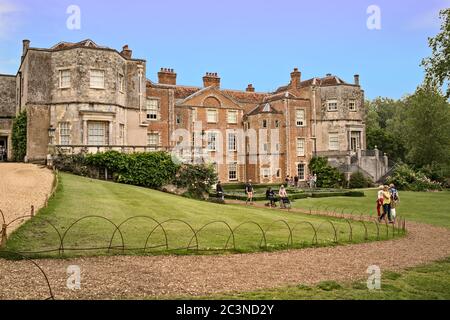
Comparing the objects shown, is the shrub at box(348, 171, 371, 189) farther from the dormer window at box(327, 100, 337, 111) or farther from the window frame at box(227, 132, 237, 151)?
the window frame at box(227, 132, 237, 151)

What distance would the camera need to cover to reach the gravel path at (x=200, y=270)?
24.9 ft

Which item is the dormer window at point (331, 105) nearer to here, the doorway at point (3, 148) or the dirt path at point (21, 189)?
the dirt path at point (21, 189)

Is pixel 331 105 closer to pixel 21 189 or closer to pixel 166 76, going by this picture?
pixel 166 76

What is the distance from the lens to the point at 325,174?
140 ft

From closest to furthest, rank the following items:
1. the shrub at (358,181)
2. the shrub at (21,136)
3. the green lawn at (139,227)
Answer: the green lawn at (139,227) < the shrub at (21,136) < the shrub at (358,181)

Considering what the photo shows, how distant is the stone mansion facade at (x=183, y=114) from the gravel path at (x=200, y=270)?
16.5m

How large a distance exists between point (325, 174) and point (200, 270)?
35.0m

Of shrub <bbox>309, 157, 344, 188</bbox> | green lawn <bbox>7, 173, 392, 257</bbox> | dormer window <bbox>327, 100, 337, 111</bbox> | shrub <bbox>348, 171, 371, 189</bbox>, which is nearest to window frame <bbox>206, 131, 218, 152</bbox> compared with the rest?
shrub <bbox>309, 157, 344, 188</bbox>

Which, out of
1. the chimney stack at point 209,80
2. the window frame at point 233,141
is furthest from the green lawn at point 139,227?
the chimney stack at point 209,80

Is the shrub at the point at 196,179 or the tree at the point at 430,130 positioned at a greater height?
the tree at the point at 430,130

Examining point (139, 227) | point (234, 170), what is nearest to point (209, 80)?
point (234, 170)
